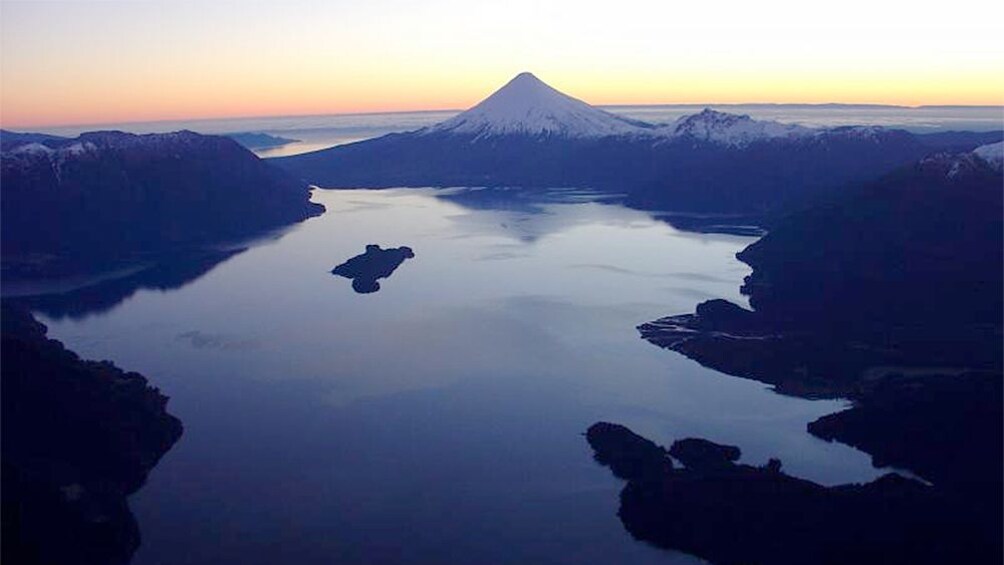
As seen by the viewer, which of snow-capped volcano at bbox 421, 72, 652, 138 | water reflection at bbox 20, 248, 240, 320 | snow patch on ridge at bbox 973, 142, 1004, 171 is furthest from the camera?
snow-capped volcano at bbox 421, 72, 652, 138

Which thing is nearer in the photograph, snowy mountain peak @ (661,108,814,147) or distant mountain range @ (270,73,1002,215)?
distant mountain range @ (270,73,1002,215)

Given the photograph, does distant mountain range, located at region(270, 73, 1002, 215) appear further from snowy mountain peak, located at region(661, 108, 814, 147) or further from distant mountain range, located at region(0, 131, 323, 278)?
distant mountain range, located at region(0, 131, 323, 278)

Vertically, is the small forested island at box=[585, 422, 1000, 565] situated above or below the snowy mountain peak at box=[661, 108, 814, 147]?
below

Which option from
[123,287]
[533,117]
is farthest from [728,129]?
[123,287]

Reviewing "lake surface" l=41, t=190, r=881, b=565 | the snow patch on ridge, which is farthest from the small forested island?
the snow patch on ridge

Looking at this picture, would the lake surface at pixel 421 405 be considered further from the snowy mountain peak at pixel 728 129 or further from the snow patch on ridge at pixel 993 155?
the snowy mountain peak at pixel 728 129

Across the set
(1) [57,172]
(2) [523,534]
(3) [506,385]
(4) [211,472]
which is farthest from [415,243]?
(2) [523,534]
